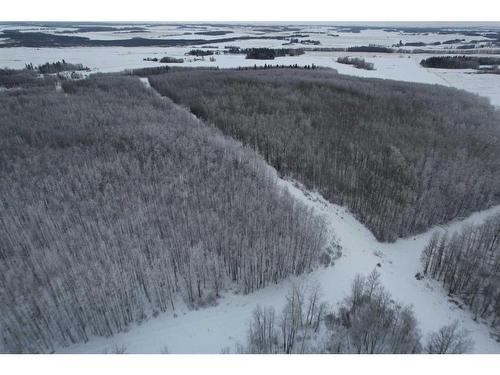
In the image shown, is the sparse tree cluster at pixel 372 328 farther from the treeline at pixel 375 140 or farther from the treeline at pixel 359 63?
the treeline at pixel 359 63

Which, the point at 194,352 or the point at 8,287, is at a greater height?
the point at 8,287

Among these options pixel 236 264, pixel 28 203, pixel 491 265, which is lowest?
pixel 491 265

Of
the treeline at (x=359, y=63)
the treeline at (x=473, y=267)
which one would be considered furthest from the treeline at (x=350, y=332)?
the treeline at (x=359, y=63)

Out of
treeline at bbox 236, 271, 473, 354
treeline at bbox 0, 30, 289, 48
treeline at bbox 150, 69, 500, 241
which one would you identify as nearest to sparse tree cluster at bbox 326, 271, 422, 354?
treeline at bbox 236, 271, 473, 354

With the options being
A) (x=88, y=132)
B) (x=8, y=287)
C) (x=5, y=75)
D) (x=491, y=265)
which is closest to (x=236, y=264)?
(x=8, y=287)

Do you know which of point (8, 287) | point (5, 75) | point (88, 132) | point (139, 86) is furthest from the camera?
point (5, 75)

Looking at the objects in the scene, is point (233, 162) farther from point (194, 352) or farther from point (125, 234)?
point (194, 352)

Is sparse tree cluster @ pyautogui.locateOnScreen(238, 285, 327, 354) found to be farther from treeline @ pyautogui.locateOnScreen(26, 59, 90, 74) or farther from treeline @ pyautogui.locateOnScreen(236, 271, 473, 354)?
treeline @ pyautogui.locateOnScreen(26, 59, 90, 74)

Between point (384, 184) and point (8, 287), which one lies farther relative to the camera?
point (384, 184)
